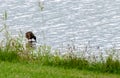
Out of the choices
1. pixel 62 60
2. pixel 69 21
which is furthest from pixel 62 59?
pixel 69 21

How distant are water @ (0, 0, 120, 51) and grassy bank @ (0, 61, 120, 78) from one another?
6179mm

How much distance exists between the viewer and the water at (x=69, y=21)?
67.4 feet

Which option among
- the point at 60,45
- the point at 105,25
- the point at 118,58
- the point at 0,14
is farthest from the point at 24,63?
the point at 0,14

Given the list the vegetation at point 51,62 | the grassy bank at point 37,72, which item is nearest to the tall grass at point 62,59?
the vegetation at point 51,62

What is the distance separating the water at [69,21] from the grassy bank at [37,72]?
6.18 meters

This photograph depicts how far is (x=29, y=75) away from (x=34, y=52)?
3878 mm

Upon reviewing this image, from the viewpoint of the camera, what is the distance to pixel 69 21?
24984mm

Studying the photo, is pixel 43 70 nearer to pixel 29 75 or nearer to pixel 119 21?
pixel 29 75

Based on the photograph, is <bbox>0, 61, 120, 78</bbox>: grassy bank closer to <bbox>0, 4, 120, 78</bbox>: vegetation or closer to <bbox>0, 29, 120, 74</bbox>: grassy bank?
<bbox>0, 4, 120, 78</bbox>: vegetation

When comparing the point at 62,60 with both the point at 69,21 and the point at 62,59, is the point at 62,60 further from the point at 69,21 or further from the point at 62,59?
the point at 69,21

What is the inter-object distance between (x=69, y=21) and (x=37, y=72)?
1378 centimetres

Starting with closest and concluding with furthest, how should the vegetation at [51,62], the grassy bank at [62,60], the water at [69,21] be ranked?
the vegetation at [51,62] < the grassy bank at [62,60] < the water at [69,21]

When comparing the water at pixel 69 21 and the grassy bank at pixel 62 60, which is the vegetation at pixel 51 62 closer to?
the grassy bank at pixel 62 60

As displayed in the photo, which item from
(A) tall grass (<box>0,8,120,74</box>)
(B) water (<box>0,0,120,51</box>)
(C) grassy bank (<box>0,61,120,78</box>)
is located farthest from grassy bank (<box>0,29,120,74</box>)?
(B) water (<box>0,0,120,51</box>)
